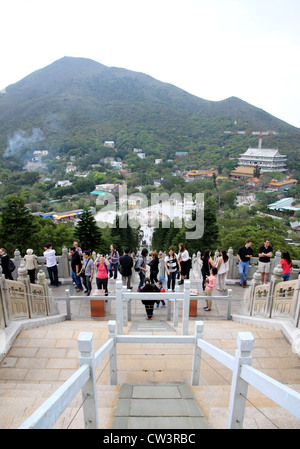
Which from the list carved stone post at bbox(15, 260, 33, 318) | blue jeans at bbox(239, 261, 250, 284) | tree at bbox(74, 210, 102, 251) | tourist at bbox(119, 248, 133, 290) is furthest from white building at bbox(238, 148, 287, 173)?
carved stone post at bbox(15, 260, 33, 318)

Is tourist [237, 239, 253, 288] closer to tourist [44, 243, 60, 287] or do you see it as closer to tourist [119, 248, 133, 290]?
tourist [119, 248, 133, 290]

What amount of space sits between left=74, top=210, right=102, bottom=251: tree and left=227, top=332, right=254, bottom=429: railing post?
28124mm

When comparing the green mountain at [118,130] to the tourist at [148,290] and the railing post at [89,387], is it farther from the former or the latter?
the railing post at [89,387]

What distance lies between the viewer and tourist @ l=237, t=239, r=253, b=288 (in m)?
9.17

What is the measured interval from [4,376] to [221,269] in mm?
5647

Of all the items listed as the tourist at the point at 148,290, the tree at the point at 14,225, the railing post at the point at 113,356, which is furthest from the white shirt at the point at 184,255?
the tree at the point at 14,225

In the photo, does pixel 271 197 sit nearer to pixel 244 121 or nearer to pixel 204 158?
pixel 204 158

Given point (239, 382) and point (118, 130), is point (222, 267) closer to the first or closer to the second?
point (239, 382)

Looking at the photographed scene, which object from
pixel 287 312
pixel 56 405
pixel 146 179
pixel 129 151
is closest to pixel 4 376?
pixel 56 405

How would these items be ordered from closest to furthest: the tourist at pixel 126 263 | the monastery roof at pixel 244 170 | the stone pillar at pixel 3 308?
the stone pillar at pixel 3 308 < the tourist at pixel 126 263 < the monastery roof at pixel 244 170

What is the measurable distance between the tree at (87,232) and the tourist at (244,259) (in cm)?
2194

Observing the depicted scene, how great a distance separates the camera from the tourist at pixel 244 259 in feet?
30.1

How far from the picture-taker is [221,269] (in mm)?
8070

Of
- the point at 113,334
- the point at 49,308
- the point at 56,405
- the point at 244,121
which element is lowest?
the point at 49,308
